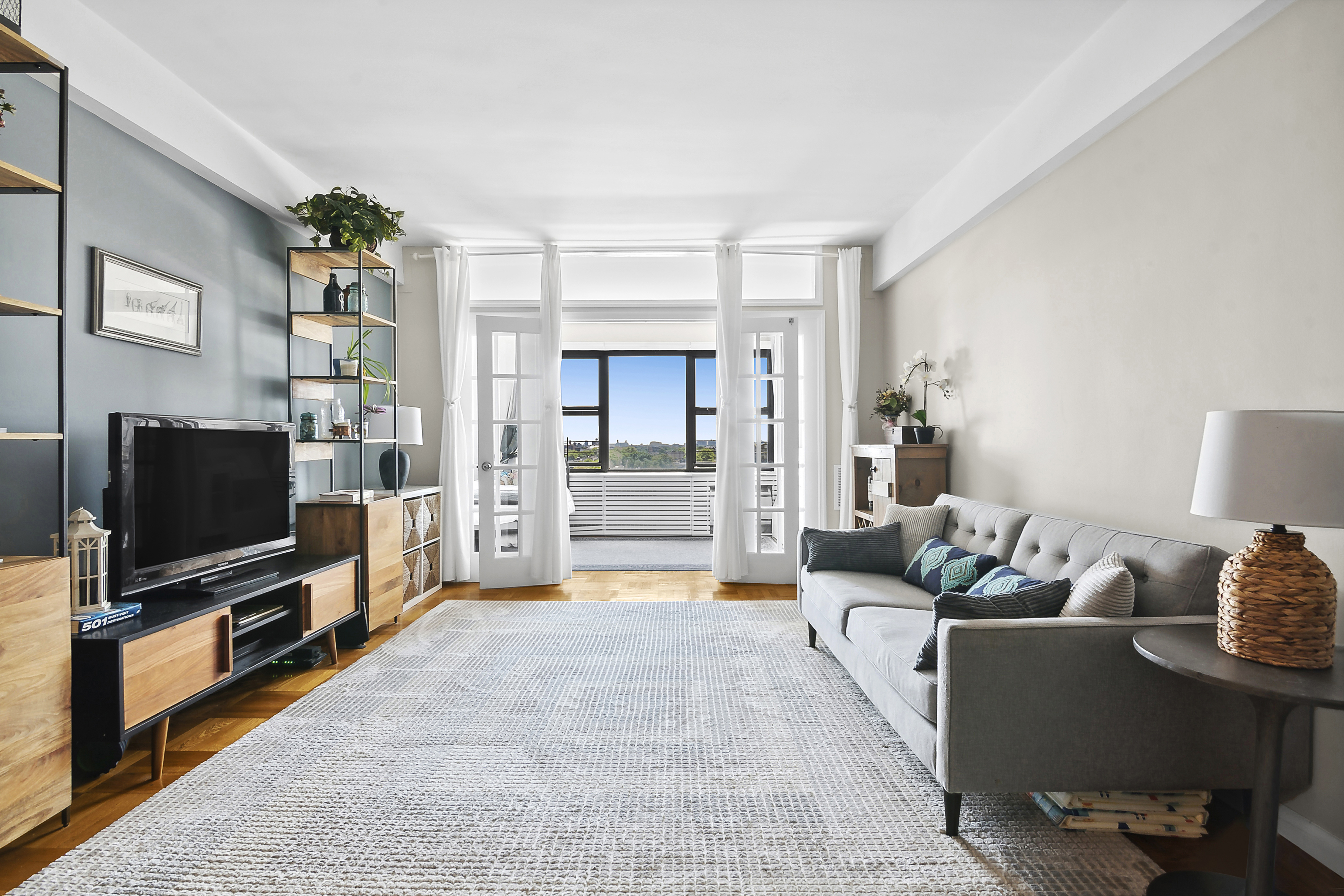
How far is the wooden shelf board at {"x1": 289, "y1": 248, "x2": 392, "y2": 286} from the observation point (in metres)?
3.89

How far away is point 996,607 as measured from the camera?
6.76 feet

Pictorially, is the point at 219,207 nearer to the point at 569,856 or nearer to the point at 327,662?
the point at 327,662

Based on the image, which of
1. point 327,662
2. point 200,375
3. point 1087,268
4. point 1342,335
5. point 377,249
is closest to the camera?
point 1342,335

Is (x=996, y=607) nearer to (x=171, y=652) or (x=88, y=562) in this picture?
(x=171, y=652)

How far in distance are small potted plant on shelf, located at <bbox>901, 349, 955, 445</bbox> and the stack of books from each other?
2582mm

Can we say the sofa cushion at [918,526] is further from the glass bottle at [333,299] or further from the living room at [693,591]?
the glass bottle at [333,299]

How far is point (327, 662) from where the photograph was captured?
3479 millimetres

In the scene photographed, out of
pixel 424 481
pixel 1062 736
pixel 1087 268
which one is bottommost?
pixel 1062 736

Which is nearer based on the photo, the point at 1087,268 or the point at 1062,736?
the point at 1062,736

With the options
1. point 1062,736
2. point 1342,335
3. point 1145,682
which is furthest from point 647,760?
point 1342,335

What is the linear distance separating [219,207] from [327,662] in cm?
225

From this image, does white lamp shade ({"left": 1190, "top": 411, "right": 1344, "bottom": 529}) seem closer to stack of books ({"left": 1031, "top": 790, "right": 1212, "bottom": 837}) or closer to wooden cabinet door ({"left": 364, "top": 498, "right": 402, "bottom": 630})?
stack of books ({"left": 1031, "top": 790, "right": 1212, "bottom": 837})

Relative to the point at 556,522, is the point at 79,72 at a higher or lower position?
higher

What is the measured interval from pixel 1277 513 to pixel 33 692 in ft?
9.90
